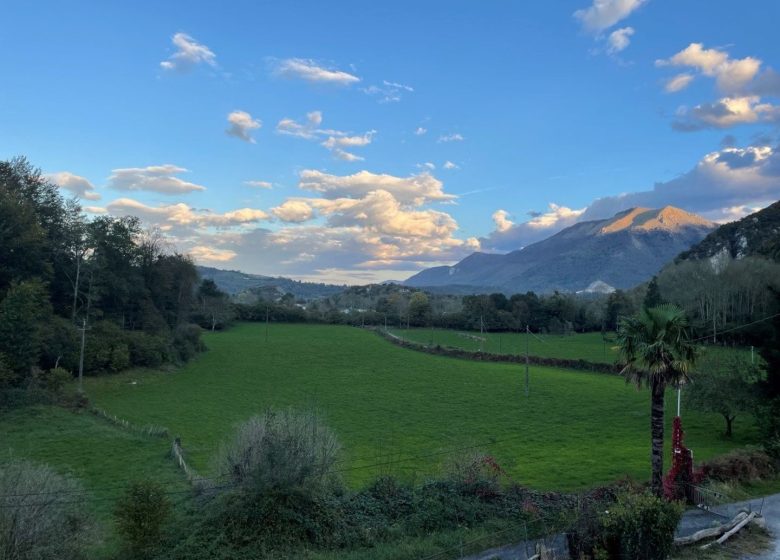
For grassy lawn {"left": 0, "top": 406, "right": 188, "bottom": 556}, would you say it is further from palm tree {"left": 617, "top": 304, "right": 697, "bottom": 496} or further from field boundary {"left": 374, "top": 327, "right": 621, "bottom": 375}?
field boundary {"left": 374, "top": 327, "right": 621, "bottom": 375}

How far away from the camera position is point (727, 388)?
3516 centimetres

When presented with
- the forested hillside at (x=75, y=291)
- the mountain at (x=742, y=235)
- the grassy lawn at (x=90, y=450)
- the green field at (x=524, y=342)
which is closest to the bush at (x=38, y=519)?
the grassy lawn at (x=90, y=450)

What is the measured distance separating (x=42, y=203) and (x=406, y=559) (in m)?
62.3

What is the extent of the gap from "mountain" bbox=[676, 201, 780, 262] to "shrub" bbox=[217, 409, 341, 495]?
128404 mm

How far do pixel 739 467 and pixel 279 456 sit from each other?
20612mm

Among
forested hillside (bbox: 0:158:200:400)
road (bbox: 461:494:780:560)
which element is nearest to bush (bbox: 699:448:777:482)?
road (bbox: 461:494:780:560)

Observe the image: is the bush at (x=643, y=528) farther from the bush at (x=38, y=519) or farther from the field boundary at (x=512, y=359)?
the field boundary at (x=512, y=359)

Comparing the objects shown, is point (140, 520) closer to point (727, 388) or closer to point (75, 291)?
point (727, 388)

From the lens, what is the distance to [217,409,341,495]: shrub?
18062 millimetres

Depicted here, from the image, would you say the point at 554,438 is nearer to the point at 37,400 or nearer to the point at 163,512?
the point at 163,512

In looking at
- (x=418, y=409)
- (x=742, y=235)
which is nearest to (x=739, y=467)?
(x=418, y=409)

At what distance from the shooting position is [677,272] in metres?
94.5

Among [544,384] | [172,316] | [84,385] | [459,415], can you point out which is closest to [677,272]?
[544,384]

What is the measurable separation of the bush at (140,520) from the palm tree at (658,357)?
17.9 m
